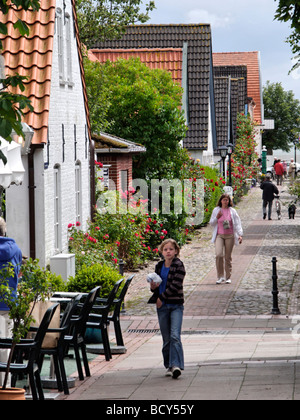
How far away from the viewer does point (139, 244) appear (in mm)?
20422

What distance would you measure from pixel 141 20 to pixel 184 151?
441 centimetres

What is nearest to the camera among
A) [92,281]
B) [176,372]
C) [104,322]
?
[176,372]

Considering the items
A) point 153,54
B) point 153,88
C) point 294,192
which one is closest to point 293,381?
point 294,192

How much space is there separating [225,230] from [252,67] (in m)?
53.4

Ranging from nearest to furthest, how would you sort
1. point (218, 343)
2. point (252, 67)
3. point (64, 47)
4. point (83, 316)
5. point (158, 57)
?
point (83, 316) → point (218, 343) → point (64, 47) → point (158, 57) → point (252, 67)

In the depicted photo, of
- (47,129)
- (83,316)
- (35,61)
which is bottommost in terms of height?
(83,316)

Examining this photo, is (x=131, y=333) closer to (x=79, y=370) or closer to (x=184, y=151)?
(x=79, y=370)

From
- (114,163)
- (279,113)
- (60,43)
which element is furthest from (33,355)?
(279,113)

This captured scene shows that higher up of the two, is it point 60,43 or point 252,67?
point 252,67

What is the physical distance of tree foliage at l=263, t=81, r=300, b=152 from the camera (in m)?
80.4

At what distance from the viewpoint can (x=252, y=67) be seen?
2739 inches

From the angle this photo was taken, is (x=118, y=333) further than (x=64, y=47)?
No

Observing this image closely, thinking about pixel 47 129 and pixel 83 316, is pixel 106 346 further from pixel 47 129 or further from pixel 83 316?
pixel 47 129

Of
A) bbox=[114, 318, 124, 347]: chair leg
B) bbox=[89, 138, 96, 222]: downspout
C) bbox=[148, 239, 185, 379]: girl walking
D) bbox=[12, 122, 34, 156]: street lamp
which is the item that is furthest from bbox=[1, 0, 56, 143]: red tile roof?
bbox=[148, 239, 185, 379]: girl walking
